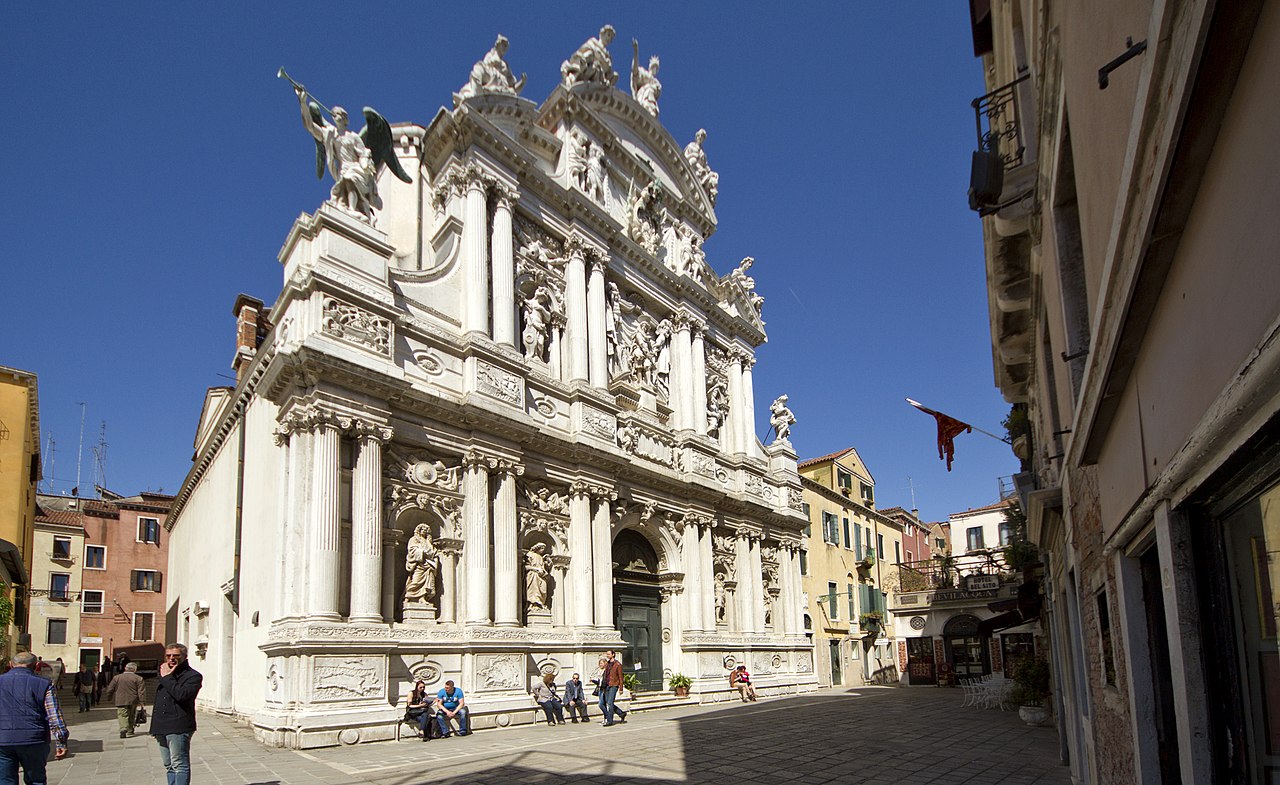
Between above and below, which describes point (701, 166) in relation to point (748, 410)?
above

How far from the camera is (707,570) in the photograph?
22766 millimetres

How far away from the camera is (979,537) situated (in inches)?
1917

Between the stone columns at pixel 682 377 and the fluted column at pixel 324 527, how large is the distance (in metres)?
11.8

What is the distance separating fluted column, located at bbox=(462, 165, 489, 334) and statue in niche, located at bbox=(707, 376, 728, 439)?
965cm

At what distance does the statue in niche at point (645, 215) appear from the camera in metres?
23.7

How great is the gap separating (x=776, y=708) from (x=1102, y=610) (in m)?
15.4

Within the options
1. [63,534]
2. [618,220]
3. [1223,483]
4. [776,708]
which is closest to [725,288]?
[618,220]

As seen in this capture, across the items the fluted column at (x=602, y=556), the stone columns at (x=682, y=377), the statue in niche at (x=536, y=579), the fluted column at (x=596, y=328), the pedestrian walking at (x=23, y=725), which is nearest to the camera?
the pedestrian walking at (x=23, y=725)

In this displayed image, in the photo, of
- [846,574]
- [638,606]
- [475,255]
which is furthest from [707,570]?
[846,574]

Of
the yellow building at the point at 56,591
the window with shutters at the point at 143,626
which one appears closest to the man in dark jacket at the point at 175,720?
the yellow building at the point at 56,591

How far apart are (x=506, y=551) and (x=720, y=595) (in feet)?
29.8

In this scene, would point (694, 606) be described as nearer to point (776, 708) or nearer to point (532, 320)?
point (776, 708)

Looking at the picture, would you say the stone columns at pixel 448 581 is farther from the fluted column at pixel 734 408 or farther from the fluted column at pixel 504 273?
the fluted column at pixel 734 408

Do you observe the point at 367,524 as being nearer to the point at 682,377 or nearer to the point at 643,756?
the point at 643,756
